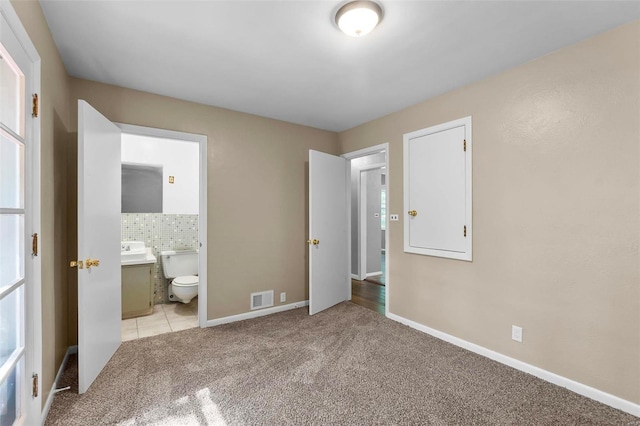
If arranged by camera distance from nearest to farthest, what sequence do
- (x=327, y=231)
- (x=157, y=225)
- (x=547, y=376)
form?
(x=547, y=376)
(x=327, y=231)
(x=157, y=225)

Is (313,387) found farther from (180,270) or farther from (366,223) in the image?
(366,223)

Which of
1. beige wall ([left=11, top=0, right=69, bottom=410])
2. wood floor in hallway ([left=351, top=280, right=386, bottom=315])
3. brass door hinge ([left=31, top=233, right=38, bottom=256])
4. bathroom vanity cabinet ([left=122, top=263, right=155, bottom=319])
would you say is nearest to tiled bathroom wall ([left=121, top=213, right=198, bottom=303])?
bathroom vanity cabinet ([left=122, top=263, right=155, bottom=319])

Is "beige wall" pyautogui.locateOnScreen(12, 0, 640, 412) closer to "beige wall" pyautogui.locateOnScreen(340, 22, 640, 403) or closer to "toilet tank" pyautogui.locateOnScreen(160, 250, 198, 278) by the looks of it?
"beige wall" pyautogui.locateOnScreen(340, 22, 640, 403)

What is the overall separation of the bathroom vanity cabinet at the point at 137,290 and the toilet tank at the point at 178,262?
1.29 ft

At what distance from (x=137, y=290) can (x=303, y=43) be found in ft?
10.8

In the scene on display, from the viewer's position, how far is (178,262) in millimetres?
4062

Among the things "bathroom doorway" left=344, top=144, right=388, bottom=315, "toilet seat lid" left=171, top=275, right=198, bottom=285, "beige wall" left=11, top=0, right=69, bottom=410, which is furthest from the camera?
"bathroom doorway" left=344, top=144, right=388, bottom=315

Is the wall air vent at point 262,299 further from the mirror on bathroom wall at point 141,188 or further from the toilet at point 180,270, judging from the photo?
the mirror on bathroom wall at point 141,188

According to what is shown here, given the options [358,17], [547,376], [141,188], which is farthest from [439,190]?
[141,188]

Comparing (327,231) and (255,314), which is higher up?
(327,231)

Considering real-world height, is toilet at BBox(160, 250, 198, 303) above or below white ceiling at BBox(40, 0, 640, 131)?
below

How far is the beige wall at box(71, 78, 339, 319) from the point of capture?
2.95 meters

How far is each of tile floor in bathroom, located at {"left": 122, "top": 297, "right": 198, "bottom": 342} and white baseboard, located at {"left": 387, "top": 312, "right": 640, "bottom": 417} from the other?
2625mm

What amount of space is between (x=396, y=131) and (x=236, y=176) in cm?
189
